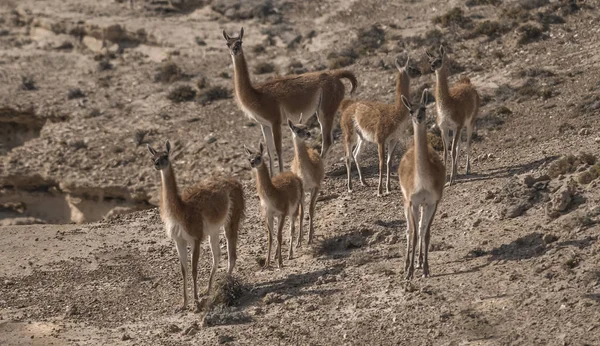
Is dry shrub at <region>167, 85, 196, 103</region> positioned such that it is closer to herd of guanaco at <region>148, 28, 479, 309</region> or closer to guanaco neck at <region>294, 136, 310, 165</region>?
herd of guanaco at <region>148, 28, 479, 309</region>

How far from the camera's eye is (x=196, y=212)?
15.7 metres

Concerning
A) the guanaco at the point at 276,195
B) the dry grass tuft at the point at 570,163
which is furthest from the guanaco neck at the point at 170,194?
the dry grass tuft at the point at 570,163

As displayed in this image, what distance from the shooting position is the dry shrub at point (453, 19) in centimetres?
2905

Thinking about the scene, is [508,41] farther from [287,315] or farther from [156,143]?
[287,315]

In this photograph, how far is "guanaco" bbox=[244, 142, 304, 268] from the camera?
16406 mm

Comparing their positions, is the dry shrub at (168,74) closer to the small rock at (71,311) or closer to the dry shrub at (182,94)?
the dry shrub at (182,94)

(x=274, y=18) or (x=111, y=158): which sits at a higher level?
(x=274, y=18)

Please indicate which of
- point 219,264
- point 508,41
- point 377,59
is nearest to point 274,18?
point 377,59

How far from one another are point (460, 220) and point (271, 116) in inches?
182

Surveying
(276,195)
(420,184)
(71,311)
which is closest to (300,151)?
(276,195)

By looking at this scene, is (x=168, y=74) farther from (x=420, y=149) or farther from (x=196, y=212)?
(x=420, y=149)

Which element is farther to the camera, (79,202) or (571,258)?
(79,202)

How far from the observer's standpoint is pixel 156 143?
84.9 ft

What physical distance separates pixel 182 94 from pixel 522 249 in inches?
570
